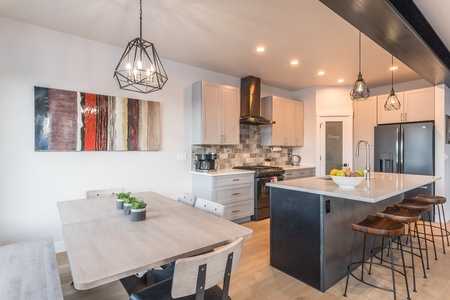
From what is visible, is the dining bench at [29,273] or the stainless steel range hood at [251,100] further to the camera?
the stainless steel range hood at [251,100]

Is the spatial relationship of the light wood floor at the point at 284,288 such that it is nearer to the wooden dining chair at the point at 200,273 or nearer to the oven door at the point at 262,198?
the wooden dining chair at the point at 200,273

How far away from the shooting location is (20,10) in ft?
8.04

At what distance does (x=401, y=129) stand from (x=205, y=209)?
4107 millimetres

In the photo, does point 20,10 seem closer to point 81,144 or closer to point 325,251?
point 81,144

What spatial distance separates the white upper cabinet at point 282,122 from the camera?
504 centimetres

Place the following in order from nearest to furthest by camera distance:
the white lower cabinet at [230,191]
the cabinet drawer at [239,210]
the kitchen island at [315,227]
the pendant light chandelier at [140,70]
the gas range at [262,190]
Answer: the pendant light chandelier at [140,70] < the kitchen island at [315,227] < the white lower cabinet at [230,191] < the cabinet drawer at [239,210] < the gas range at [262,190]

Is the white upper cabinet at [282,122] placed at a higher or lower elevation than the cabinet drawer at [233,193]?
higher

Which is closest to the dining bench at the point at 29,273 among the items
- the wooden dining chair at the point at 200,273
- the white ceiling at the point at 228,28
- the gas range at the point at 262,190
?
the wooden dining chair at the point at 200,273

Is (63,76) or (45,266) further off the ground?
(63,76)

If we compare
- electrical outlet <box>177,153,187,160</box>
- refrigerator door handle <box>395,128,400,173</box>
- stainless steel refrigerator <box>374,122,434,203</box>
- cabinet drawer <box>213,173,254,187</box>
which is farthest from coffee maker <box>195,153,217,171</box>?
refrigerator door handle <box>395,128,400,173</box>

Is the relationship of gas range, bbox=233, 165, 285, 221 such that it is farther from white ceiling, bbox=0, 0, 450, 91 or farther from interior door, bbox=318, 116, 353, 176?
white ceiling, bbox=0, 0, 450, 91

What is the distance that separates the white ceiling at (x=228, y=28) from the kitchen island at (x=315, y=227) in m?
1.77

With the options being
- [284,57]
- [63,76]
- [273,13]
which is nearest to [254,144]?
[284,57]

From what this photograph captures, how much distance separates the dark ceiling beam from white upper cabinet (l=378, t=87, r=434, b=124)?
1052mm
